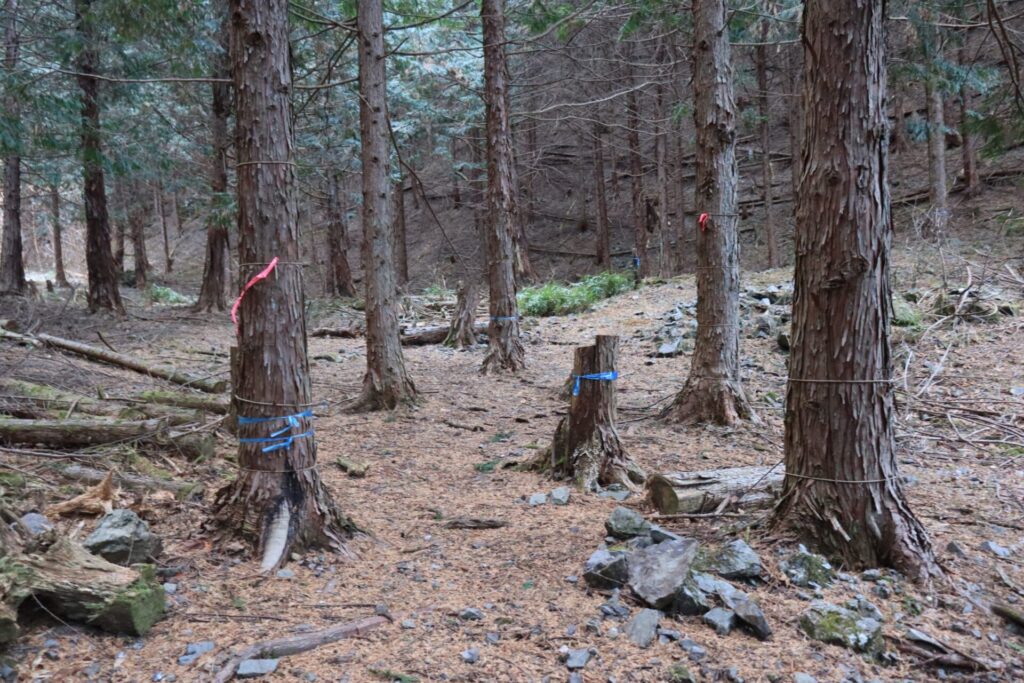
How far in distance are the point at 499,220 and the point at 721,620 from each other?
7.69 meters

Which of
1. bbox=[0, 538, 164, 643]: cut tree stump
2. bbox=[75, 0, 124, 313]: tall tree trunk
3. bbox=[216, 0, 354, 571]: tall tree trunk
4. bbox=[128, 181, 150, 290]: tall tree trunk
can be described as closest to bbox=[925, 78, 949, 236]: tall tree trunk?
bbox=[216, 0, 354, 571]: tall tree trunk

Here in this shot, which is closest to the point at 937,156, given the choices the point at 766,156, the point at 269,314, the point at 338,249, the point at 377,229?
the point at 766,156

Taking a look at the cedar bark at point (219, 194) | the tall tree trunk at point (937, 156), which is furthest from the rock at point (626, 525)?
the tall tree trunk at point (937, 156)

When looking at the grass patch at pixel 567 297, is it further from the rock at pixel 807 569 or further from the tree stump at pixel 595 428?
the rock at pixel 807 569

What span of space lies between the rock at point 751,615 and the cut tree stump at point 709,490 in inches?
42.6

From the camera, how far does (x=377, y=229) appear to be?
7.40 meters

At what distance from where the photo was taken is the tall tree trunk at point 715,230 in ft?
21.4

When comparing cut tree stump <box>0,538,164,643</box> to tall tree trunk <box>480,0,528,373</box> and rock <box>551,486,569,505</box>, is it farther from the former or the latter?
tall tree trunk <box>480,0,528,373</box>

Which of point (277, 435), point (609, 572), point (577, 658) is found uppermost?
point (277, 435)

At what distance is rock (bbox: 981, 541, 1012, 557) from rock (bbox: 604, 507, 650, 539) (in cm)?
186

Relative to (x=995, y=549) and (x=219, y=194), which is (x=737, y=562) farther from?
(x=219, y=194)

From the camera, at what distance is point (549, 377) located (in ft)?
31.2

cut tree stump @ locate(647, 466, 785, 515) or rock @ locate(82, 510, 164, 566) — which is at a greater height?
rock @ locate(82, 510, 164, 566)

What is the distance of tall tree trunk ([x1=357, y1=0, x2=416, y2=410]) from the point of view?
24.1ft
